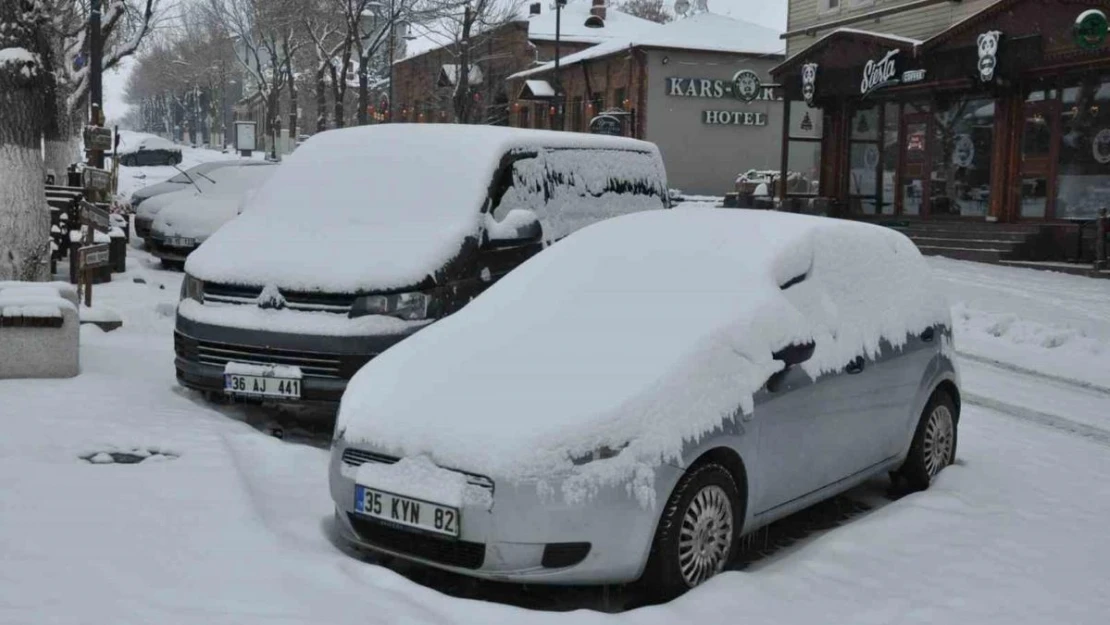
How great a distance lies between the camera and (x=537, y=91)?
46625 mm

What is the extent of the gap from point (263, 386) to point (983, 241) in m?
16.6

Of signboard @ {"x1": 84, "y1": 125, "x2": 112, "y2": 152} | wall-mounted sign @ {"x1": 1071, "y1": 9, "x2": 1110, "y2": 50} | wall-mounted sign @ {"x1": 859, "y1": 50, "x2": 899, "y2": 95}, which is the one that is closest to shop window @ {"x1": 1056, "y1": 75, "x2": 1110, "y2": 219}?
wall-mounted sign @ {"x1": 1071, "y1": 9, "x2": 1110, "y2": 50}

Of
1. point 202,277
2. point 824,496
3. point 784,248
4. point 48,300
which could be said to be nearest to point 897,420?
point 824,496

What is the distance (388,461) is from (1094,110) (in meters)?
18.0

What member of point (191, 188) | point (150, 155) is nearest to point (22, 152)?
point (191, 188)

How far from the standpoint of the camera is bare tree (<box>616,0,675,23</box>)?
87250 millimetres

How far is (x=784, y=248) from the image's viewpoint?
18.4 ft

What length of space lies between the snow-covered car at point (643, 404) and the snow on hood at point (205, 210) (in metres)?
10.0

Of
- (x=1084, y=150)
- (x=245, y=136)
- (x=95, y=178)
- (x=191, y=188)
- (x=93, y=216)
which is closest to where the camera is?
(x=93, y=216)

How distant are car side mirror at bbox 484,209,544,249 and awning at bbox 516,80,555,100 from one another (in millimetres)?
38995

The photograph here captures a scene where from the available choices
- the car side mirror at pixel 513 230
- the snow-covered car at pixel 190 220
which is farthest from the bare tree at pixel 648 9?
the car side mirror at pixel 513 230

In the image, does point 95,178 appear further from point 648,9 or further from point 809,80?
point 648,9

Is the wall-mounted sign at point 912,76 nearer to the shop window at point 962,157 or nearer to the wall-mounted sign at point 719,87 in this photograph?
the shop window at point 962,157

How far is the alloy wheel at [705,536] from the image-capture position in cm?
461
